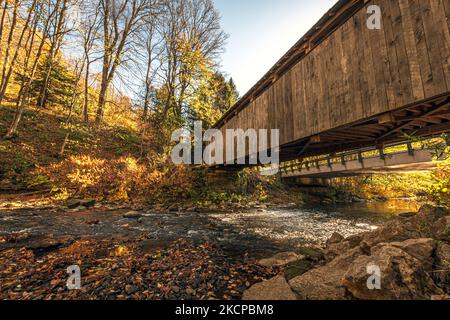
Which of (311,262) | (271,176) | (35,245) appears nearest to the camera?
(311,262)

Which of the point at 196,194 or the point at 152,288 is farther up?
the point at 196,194

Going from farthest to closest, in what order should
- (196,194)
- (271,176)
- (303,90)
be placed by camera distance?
(271,176) → (196,194) → (303,90)

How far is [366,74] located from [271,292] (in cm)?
463

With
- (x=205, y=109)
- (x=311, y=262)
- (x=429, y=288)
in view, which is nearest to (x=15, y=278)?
(x=311, y=262)

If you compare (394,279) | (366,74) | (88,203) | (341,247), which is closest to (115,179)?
(88,203)

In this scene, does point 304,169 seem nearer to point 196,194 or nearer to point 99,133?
point 196,194

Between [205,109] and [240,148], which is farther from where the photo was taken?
[205,109]

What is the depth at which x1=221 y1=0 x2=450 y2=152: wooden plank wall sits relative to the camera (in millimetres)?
3391

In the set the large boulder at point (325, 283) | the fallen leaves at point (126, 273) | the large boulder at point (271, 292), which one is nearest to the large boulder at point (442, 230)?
the large boulder at point (325, 283)

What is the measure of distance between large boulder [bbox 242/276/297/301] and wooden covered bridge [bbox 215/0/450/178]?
377 centimetres

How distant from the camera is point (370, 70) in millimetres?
4305

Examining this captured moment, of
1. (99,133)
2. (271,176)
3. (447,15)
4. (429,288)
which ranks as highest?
(99,133)
